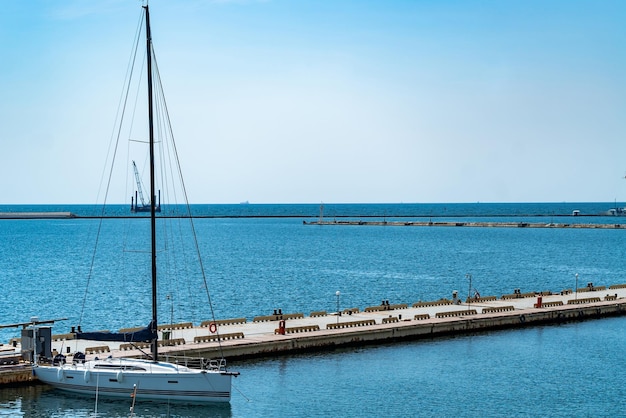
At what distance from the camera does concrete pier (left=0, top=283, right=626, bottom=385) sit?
52.2 meters

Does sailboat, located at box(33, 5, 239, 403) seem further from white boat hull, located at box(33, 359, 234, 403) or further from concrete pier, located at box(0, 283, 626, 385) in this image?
concrete pier, located at box(0, 283, 626, 385)

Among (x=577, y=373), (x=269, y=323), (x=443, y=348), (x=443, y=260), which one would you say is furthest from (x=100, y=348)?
(x=443, y=260)

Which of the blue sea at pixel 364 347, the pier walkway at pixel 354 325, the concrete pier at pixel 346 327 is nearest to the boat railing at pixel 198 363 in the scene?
the concrete pier at pixel 346 327

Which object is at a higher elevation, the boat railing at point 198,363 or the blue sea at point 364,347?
the boat railing at point 198,363

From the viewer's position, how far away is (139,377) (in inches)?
1700

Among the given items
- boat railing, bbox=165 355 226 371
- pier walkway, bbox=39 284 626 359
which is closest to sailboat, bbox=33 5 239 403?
boat railing, bbox=165 355 226 371

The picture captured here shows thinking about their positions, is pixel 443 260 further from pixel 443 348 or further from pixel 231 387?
pixel 231 387

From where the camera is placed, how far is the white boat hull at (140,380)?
4272 cm

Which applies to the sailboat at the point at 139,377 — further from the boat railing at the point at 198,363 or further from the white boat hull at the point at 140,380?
the boat railing at the point at 198,363

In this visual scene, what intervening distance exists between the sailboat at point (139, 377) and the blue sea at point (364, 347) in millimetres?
678

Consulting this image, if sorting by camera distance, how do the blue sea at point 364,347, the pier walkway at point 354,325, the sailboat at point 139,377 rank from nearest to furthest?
the sailboat at point 139,377, the blue sea at point 364,347, the pier walkway at point 354,325

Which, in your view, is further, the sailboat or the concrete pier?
the concrete pier

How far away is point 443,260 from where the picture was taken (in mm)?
150500

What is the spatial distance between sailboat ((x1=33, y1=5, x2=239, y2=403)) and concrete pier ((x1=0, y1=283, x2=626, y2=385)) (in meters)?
1.94
